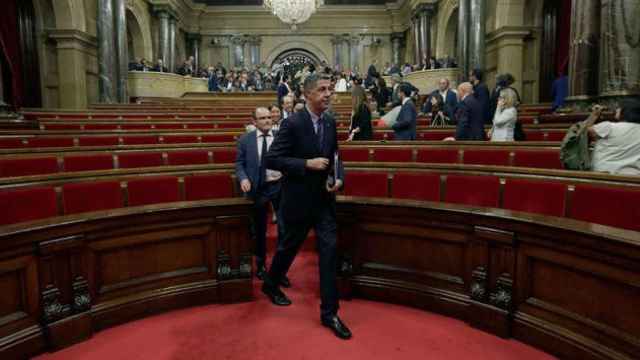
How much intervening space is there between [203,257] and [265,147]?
919 millimetres

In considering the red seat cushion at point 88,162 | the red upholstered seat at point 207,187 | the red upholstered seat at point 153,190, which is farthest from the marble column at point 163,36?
the red upholstered seat at point 153,190

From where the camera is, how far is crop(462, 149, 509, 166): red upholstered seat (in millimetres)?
4332

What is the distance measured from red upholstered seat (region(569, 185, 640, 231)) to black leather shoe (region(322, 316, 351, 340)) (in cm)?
157

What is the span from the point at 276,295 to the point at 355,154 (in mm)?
2229

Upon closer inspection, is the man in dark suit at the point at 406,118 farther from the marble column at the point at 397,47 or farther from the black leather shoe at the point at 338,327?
the marble column at the point at 397,47

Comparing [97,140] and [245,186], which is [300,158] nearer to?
[245,186]

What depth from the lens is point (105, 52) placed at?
1212cm

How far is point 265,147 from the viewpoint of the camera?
3473 millimetres

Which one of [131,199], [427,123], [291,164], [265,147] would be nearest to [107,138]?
[131,199]

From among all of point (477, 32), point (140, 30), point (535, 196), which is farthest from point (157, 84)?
point (535, 196)

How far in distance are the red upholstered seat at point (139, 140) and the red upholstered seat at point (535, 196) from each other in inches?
170

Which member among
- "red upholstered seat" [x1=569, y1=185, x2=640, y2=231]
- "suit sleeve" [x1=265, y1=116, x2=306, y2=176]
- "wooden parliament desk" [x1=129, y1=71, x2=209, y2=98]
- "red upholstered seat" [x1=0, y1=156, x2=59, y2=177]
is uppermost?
"wooden parliament desk" [x1=129, y1=71, x2=209, y2=98]

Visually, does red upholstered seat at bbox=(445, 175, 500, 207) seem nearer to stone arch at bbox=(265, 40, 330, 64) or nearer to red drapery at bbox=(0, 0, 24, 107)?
red drapery at bbox=(0, 0, 24, 107)

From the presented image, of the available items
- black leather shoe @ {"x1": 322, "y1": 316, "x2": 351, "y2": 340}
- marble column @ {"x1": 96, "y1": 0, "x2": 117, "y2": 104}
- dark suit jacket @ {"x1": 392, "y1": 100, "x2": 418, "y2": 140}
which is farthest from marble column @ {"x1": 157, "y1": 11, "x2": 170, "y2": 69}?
black leather shoe @ {"x1": 322, "y1": 316, "x2": 351, "y2": 340}
